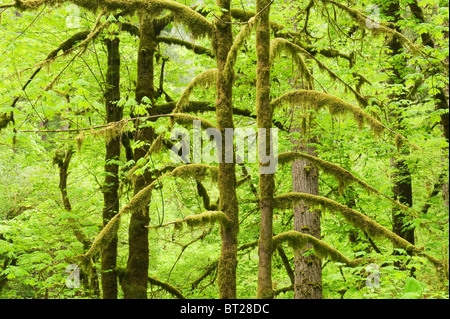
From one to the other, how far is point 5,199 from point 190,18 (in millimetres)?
11636

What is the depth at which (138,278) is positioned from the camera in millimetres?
7727

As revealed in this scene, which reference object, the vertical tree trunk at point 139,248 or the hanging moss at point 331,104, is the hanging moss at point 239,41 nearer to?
the hanging moss at point 331,104

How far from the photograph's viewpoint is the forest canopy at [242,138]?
5184 millimetres

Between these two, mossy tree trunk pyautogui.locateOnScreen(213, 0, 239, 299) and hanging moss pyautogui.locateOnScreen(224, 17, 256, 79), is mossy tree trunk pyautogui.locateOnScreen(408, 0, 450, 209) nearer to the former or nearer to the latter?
hanging moss pyautogui.locateOnScreen(224, 17, 256, 79)

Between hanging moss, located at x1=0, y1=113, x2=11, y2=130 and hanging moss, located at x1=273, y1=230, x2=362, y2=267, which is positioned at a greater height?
hanging moss, located at x1=0, y1=113, x2=11, y2=130

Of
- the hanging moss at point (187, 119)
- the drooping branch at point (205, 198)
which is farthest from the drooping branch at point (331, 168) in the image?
the drooping branch at point (205, 198)

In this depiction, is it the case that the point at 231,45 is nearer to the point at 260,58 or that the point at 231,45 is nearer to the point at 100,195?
the point at 260,58

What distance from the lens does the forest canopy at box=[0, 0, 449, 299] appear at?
5.18 meters

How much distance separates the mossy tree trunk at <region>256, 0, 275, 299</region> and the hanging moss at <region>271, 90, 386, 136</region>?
0.22 m

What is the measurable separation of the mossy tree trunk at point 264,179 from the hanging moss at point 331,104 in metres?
0.22

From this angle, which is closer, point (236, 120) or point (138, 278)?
point (138, 278)

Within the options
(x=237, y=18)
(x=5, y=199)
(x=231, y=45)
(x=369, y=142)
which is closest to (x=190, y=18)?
(x=231, y=45)

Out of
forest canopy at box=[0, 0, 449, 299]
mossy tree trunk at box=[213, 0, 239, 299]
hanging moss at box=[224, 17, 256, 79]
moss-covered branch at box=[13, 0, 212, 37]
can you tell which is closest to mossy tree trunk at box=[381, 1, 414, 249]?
forest canopy at box=[0, 0, 449, 299]
